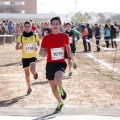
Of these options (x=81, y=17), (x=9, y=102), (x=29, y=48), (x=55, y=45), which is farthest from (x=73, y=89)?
(x=81, y=17)

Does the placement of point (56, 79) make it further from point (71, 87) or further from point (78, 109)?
point (71, 87)

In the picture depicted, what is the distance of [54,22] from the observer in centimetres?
730

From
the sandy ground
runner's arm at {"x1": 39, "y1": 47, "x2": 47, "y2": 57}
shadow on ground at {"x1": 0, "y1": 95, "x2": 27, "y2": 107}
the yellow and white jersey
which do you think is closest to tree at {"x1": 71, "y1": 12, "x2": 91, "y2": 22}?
the sandy ground

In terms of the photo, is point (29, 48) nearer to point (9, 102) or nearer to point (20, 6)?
point (9, 102)

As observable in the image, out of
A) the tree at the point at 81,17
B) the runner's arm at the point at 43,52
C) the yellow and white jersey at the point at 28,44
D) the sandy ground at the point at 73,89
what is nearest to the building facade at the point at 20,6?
the tree at the point at 81,17

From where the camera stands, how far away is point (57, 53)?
24.2 feet

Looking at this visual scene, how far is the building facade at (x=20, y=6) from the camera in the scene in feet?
322

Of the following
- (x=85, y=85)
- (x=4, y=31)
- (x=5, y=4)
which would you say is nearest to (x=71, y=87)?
(x=85, y=85)

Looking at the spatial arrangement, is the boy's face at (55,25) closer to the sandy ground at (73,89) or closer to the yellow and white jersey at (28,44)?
the sandy ground at (73,89)

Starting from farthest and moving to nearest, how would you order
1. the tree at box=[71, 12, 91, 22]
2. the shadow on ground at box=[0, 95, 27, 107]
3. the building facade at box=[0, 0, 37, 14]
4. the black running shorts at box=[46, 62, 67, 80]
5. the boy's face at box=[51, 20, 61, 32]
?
the tree at box=[71, 12, 91, 22] → the building facade at box=[0, 0, 37, 14] → the shadow on ground at box=[0, 95, 27, 107] → the black running shorts at box=[46, 62, 67, 80] → the boy's face at box=[51, 20, 61, 32]

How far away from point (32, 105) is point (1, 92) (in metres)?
1.80

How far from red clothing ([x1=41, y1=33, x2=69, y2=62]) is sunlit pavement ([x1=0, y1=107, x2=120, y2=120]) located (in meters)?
0.98

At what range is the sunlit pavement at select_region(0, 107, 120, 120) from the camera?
22.8ft

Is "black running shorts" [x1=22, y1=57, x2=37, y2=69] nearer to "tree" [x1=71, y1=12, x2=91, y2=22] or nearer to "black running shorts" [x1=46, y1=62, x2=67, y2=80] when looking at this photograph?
"black running shorts" [x1=46, y1=62, x2=67, y2=80]
